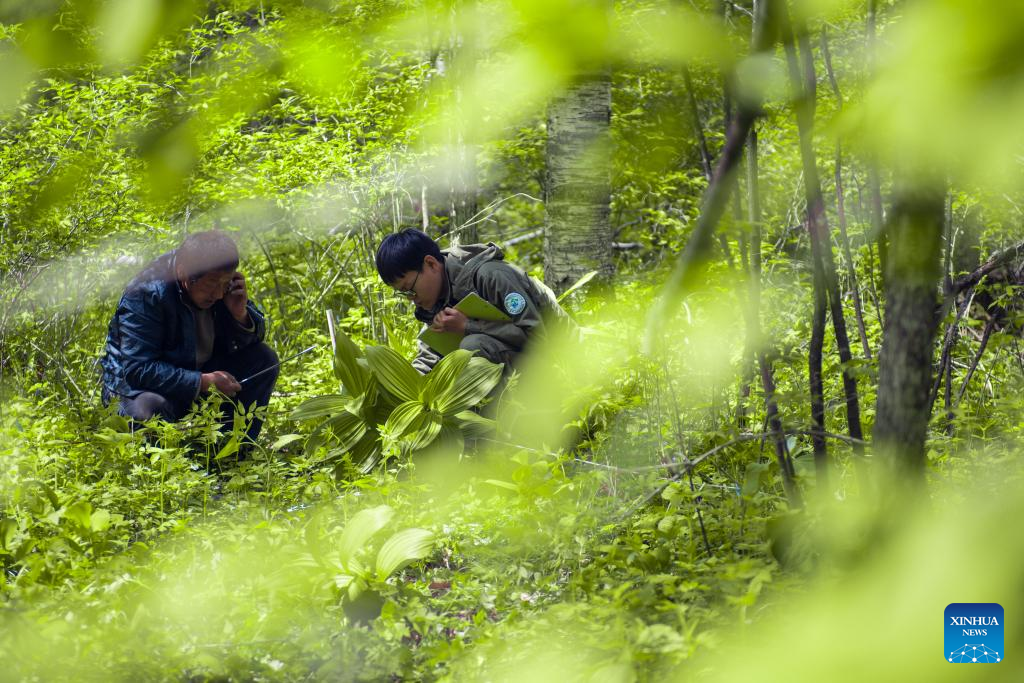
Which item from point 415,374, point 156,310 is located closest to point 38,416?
point 156,310

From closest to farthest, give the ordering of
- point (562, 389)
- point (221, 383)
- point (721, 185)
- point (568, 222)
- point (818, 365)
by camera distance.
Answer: point (721, 185) → point (818, 365) → point (562, 389) → point (221, 383) → point (568, 222)

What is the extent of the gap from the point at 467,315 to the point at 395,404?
1.59ft

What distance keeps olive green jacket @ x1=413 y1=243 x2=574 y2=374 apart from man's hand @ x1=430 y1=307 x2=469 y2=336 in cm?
3

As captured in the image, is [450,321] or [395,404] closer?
[395,404]

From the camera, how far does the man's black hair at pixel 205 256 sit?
382 cm

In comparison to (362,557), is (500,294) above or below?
above

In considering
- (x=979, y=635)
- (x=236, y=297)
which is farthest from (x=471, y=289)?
(x=979, y=635)

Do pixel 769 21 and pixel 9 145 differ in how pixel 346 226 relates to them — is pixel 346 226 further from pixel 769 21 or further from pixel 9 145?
pixel 769 21

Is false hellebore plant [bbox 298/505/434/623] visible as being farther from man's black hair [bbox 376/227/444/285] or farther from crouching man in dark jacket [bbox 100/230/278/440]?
crouching man in dark jacket [bbox 100/230/278/440]

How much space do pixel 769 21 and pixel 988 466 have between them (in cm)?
198

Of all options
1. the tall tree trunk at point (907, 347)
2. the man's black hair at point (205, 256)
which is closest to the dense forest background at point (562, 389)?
the tall tree trunk at point (907, 347)

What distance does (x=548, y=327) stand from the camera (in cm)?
376

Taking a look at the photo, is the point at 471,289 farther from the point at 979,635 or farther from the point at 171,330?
the point at 979,635

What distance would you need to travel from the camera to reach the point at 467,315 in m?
3.79
